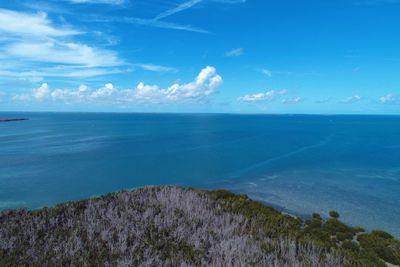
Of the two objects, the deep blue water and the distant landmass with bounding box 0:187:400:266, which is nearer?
the distant landmass with bounding box 0:187:400:266

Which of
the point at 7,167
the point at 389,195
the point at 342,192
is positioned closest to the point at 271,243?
the point at 342,192

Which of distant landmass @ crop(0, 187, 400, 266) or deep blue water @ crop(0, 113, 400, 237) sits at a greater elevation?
distant landmass @ crop(0, 187, 400, 266)

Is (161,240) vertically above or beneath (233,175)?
above

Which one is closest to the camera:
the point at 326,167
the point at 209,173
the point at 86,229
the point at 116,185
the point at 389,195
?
the point at 86,229

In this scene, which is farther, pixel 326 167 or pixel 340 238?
pixel 326 167

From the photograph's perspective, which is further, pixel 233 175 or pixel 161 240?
pixel 233 175

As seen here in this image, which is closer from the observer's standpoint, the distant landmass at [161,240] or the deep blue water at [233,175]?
the distant landmass at [161,240]

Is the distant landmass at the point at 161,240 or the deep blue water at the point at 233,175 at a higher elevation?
the distant landmass at the point at 161,240

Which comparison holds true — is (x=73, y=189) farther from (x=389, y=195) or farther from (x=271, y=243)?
(x=389, y=195)
